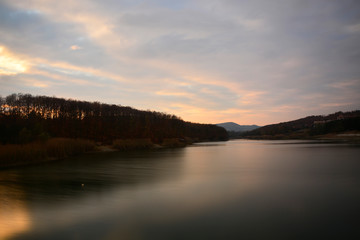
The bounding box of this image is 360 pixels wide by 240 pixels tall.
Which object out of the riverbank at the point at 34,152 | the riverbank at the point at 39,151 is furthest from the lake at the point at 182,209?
the riverbank at the point at 39,151

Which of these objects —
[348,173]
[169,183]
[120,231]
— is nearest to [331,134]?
[348,173]

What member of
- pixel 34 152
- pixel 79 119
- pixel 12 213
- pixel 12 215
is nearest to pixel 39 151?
pixel 34 152

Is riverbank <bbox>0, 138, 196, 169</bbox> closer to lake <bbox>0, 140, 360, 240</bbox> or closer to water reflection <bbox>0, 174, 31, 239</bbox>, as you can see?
lake <bbox>0, 140, 360, 240</bbox>

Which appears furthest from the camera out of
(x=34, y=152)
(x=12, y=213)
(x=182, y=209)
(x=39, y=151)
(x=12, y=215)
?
(x=39, y=151)

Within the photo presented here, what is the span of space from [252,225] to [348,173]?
14.2 metres

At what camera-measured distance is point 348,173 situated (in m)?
18.3

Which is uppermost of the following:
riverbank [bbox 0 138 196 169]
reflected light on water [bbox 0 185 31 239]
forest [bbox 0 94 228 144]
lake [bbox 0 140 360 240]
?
forest [bbox 0 94 228 144]

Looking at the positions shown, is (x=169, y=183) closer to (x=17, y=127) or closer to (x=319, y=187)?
(x=319, y=187)

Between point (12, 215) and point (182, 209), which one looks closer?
point (12, 215)

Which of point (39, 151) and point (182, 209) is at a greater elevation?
point (39, 151)

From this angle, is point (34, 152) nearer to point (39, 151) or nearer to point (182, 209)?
point (39, 151)

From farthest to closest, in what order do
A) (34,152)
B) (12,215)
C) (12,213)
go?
(34,152) < (12,213) < (12,215)

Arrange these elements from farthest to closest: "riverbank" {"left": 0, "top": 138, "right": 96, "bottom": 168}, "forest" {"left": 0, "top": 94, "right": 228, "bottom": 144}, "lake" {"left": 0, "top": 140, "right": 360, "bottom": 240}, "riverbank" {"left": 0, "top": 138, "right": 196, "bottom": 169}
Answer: "forest" {"left": 0, "top": 94, "right": 228, "bottom": 144} → "riverbank" {"left": 0, "top": 138, "right": 196, "bottom": 169} → "riverbank" {"left": 0, "top": 138, "right": 96, "bottom": 168} → "lake" {"left": 0, "top": 140, "right": 360, "bottom": 240}

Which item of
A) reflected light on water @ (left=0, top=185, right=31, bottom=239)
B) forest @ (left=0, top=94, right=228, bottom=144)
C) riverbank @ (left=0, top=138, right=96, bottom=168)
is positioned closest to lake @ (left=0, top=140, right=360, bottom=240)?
reflected light on water @ (left=0, top=185, right=31, bottom=239)
